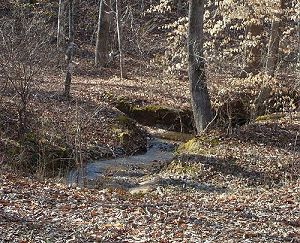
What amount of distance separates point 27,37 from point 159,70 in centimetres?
1326

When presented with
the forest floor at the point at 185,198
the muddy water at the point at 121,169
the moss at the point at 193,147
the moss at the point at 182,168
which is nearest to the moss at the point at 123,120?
the forest floor at the point at 185,198

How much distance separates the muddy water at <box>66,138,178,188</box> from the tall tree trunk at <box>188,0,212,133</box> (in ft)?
5.23

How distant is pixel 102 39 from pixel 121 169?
14.3 metres

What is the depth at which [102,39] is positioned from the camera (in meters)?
27.7

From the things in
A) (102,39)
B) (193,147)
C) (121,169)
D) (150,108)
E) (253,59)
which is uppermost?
(102,39)

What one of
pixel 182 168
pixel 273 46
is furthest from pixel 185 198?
pixel 273 46

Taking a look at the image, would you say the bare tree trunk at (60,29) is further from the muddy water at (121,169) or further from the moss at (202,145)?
the moss at (202,145)

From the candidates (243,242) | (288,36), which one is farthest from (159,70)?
(243,242)

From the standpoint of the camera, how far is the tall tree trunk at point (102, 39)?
27.2 m

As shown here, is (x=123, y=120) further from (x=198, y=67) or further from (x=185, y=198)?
(x=185, y=198)

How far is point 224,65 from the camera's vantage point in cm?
1764

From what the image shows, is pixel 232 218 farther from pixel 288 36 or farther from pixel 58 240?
pixel 288 36

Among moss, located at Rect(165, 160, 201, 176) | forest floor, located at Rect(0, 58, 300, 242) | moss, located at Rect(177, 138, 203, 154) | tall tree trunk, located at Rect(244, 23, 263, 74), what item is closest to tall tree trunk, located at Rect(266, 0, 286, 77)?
tall tree trunk, located at Rect(244, 23, 263, 74)

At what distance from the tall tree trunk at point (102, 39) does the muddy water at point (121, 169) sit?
1061cm
